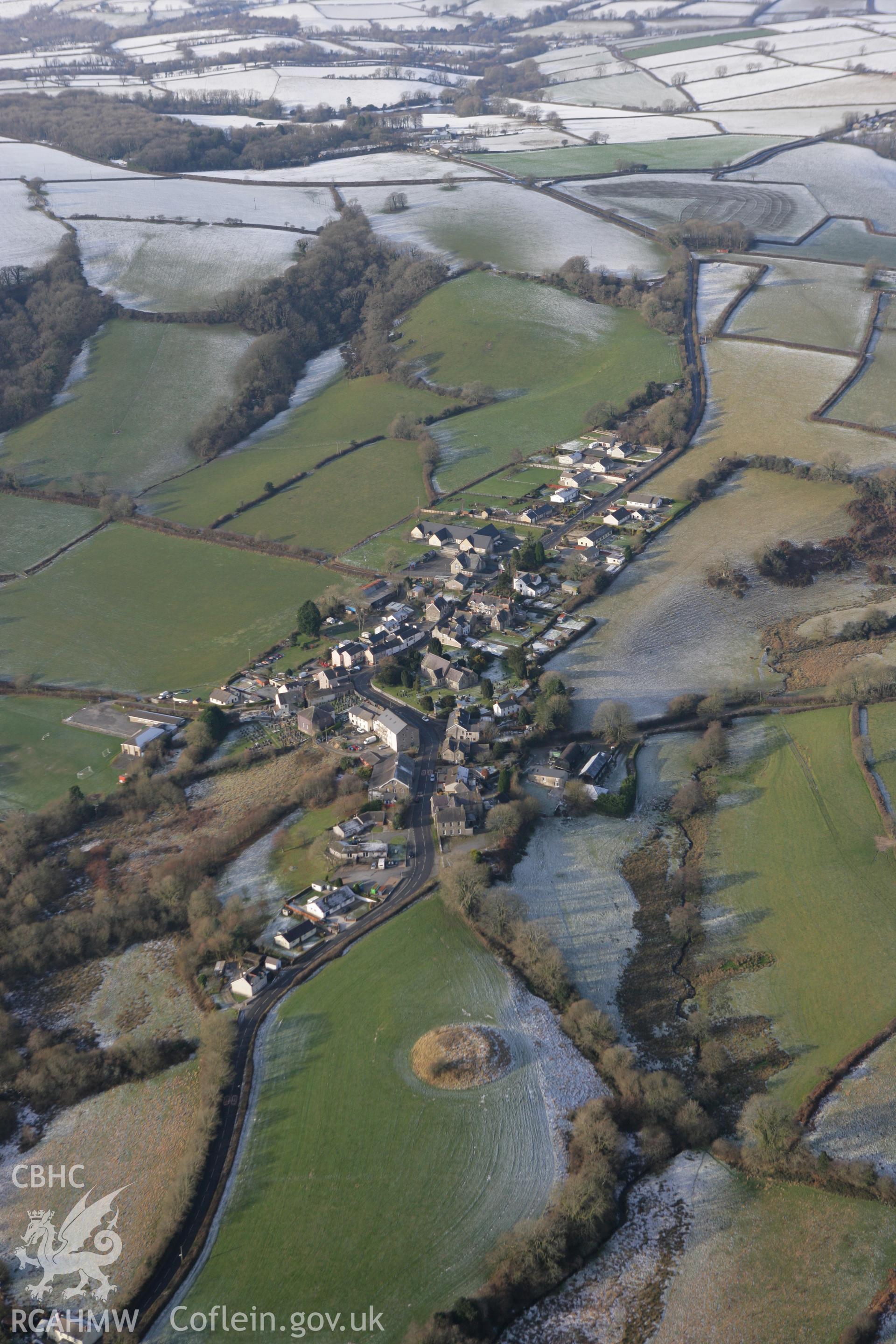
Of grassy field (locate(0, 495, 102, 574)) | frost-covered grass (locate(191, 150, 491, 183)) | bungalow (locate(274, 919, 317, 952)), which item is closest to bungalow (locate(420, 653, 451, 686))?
bungalow (locate(274, 919, 317, 952))

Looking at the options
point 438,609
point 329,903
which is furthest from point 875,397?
point 329,903

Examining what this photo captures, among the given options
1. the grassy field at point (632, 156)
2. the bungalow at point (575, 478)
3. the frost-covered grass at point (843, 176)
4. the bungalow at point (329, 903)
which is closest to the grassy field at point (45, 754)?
the bungalow at point (329, 903)

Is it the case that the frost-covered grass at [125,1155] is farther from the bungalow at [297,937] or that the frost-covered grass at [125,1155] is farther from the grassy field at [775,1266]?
the grassy field at [775,1266]

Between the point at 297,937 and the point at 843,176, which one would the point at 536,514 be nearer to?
the point at 297,937

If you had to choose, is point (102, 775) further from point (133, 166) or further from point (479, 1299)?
point (133, 166)

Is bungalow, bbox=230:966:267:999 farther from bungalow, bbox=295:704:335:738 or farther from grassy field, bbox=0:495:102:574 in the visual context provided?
grassy field, bbox=0:495:102:574

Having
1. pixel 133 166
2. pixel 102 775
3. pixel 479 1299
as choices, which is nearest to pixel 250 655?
pixel 102 775
